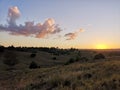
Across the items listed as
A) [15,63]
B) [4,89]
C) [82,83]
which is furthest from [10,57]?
[82,83]

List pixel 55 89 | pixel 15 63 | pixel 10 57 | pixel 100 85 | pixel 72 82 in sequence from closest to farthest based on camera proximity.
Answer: pixel 100 85 < pixel 55 89 < pixel 72 82 < pixel 15 63 < pixel 10 57

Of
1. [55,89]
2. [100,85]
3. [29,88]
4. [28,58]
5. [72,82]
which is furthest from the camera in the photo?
[28,58]

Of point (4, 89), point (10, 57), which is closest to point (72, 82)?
point (4, 89)

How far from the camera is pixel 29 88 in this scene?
14.6 meters

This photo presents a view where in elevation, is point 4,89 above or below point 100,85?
below

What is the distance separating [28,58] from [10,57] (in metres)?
9.23

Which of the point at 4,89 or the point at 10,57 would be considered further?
the point at 10,57

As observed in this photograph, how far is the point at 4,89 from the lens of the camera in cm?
1599

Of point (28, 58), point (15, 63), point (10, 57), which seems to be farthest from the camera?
point (28, 58)

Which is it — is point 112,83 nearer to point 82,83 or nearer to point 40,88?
point 82,83

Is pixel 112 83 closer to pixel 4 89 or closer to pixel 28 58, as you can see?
pixel 4 89

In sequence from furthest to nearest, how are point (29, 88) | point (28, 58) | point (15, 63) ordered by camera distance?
point (28, 58) < point (15, 63) < point (29, 88)

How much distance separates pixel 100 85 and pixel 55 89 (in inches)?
98.9

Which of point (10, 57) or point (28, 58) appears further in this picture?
point (28, 58)
